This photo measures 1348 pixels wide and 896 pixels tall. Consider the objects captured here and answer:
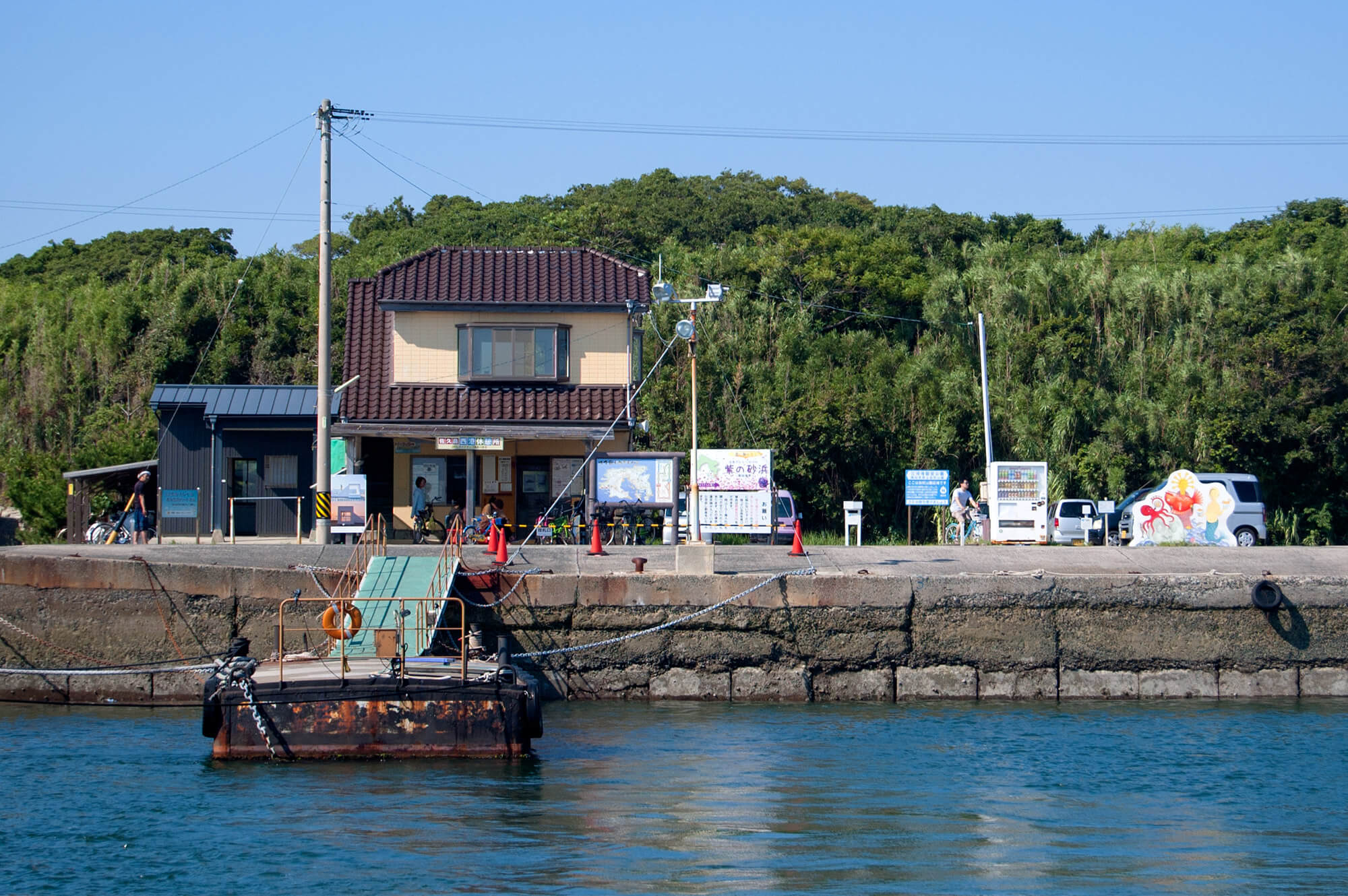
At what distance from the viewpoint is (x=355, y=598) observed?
1531 centimetres

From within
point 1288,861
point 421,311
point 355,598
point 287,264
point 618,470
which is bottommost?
point 1288,861

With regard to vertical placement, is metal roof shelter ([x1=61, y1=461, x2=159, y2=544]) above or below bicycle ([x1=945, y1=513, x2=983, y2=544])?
above

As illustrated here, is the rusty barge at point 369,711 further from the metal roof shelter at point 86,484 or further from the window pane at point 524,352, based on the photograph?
the metal roof shelter at point 86,484

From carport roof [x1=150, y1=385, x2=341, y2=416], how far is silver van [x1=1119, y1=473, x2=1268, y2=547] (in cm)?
1801

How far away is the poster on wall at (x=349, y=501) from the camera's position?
23062 millimetres

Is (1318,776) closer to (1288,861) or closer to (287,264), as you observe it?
(1288,861)

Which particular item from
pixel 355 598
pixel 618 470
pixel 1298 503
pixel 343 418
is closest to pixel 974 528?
pixel 618 470

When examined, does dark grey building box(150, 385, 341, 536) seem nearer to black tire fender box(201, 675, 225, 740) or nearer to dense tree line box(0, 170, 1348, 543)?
dense tree line box(0, 170, 1348, 543)

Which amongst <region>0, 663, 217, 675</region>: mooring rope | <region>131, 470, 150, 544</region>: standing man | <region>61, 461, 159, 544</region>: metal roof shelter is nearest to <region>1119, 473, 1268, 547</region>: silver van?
<region>0, 663, 217, 675</region>: mooring rope

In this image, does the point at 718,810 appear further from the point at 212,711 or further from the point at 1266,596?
the point at 1266,596

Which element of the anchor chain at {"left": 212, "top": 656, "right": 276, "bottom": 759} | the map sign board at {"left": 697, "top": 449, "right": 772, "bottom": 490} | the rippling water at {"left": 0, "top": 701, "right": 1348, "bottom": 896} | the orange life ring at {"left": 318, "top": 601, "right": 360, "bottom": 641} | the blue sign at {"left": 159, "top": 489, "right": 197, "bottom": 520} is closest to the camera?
the rippling water at {"left": 0, "top": 701, "right": 1348, "bottom": 896}

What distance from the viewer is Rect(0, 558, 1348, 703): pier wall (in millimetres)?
17797

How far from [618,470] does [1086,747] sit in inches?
434

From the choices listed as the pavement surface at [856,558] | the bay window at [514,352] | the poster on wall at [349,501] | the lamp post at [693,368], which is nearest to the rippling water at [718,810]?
the pavement surface at [856,558]
